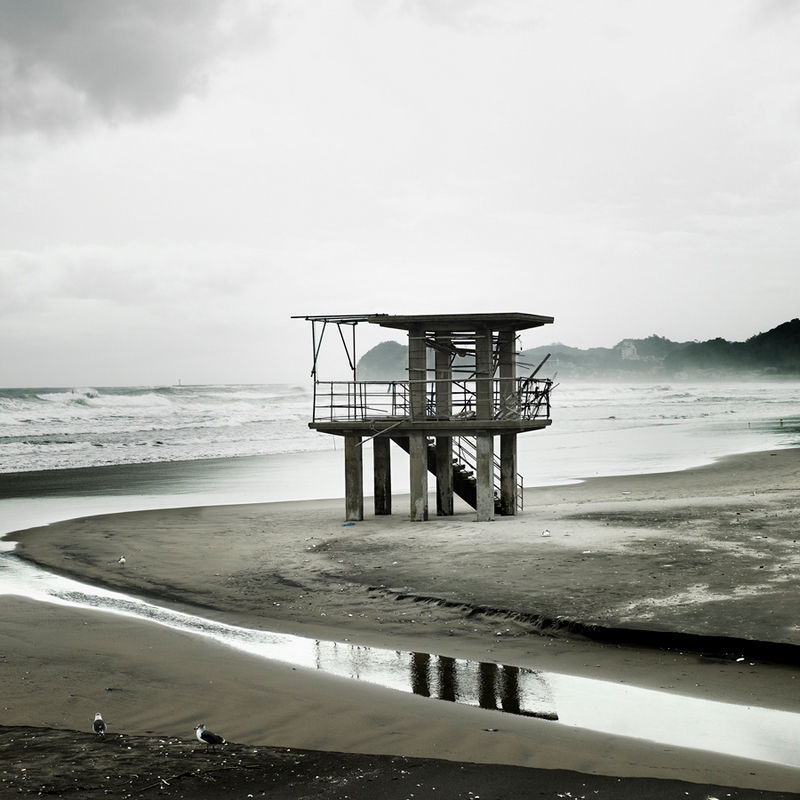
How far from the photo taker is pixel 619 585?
11.7 metres

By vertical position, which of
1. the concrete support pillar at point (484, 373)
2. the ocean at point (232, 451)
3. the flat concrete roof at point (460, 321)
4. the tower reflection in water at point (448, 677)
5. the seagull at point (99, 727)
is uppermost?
the flat concrete roof at point (460, 321)

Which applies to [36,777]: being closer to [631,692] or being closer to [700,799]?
[700,799]

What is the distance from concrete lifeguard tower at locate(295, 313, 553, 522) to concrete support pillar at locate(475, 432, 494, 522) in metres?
0.02

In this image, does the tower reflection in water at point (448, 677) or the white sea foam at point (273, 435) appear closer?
the tower reflection in water at point (448, 677)

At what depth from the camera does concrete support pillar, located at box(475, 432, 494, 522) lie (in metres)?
19.8

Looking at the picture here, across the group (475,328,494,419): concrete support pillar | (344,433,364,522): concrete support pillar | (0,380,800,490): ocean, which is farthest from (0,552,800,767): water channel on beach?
(0,380,800,490): ocean

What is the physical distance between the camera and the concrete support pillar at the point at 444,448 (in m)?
21.3

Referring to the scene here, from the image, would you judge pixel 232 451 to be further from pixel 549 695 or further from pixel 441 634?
pixel 549 695

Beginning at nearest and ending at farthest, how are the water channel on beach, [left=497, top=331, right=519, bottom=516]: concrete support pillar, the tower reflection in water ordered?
1. the water channel on beach
2. the tower reflection in water
3. [left=497, top=331, right=519, bottom=516]: concrete support pillar

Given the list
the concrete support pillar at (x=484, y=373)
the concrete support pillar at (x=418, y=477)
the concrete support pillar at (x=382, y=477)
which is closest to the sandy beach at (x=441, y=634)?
the concrete support pillar at (x=418, y=477)

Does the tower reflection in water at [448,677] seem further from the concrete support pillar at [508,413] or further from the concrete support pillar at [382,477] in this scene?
the concrete support pillar at [382,477]

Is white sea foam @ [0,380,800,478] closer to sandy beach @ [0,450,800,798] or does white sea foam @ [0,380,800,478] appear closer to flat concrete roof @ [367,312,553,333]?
flat concrete roof @ [367,312,553,333]

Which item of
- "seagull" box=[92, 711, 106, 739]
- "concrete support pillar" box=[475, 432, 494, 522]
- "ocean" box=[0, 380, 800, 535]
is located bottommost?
"ocean" box=[0, 380, 800, 535]

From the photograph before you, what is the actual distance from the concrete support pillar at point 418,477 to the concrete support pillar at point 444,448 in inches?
48.6
